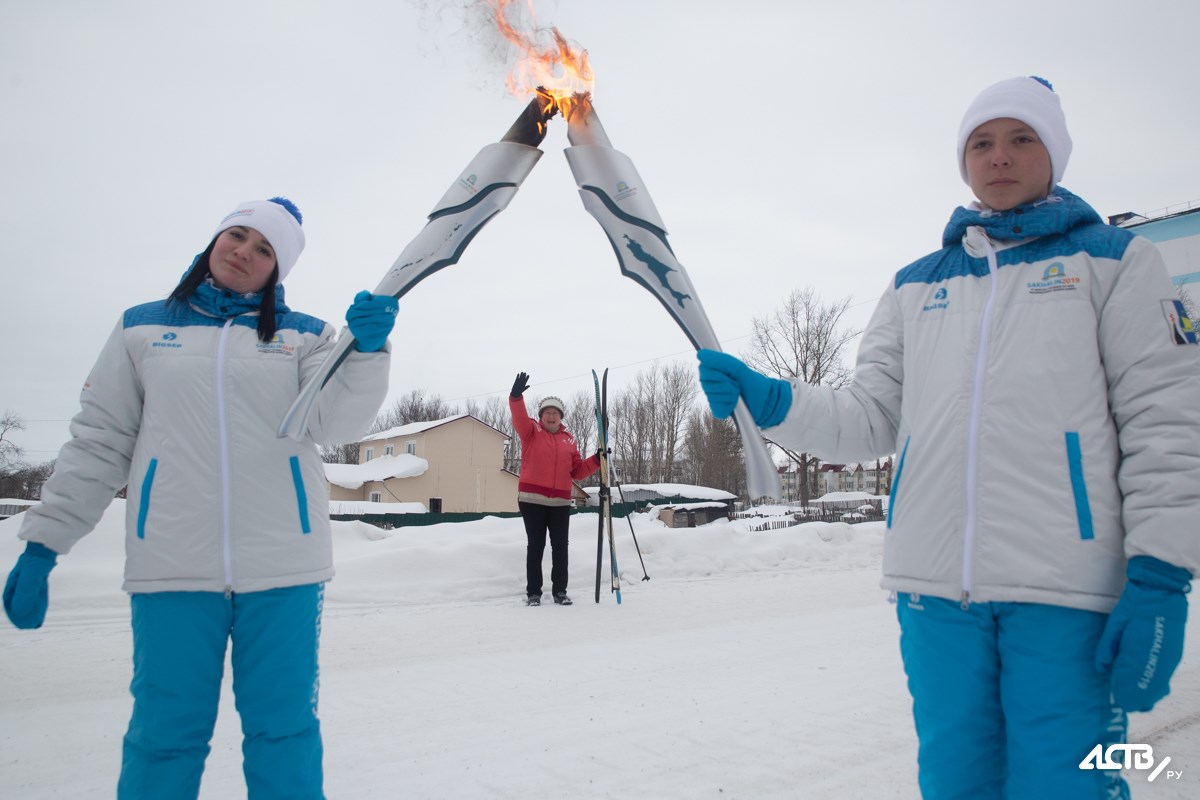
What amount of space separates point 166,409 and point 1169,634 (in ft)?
9.18

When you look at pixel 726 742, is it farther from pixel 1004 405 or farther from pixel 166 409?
pixel 166 409

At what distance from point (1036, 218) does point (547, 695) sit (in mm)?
3476

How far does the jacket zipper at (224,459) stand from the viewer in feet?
7.30

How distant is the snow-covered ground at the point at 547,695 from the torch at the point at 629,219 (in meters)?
1.61

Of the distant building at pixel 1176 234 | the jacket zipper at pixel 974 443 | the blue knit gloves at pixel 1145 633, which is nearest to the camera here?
the blue knit gloves at pixel 1145 633

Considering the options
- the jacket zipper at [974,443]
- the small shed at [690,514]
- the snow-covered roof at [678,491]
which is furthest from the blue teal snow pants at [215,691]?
the snow-covered roof at [678,491]

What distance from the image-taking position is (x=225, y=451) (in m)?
2.32

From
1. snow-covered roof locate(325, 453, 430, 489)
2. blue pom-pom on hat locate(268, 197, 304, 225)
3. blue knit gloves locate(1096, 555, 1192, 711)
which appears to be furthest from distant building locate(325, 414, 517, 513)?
blue knit gloves locate(1096, 555, 1192, 711)

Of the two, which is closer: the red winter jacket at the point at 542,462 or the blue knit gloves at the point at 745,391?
the blue knit gloves at the point at 745,391

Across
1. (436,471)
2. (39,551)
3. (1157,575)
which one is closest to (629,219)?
(1157,575)

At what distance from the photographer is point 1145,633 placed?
1571mm

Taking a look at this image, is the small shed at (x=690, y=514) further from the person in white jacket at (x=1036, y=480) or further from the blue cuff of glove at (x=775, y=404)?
the person in white jacket at (x=1036, y=480)

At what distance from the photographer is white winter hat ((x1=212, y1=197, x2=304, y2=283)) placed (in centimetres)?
257

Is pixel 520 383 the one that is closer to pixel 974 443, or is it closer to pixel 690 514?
pixel 974 443
